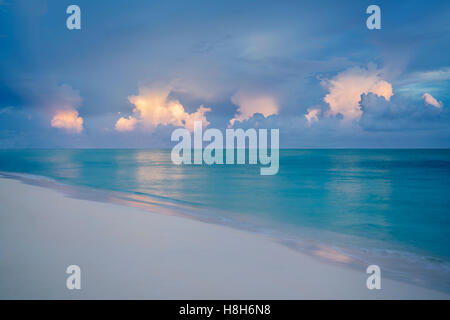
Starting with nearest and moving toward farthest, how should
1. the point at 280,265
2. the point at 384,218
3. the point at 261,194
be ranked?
the point at 280,265 < the point at 384,218 < the point at 261,194

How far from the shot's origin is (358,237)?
9352 millimetres

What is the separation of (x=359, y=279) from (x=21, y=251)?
680cm

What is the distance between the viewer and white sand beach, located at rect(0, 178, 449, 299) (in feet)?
15.0

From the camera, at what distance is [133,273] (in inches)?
197

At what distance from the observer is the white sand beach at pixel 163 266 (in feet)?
15.0

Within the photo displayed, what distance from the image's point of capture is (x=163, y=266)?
210 inches

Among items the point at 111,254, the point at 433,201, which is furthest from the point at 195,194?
the point at 433,201

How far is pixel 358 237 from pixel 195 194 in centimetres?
1032
